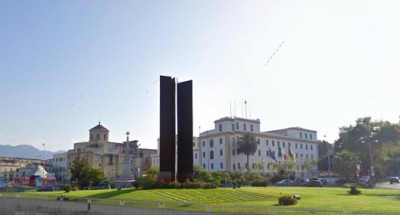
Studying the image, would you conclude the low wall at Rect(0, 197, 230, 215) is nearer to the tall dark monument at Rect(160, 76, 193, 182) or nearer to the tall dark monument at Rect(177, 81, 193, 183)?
the tall dark monument at Rect(160, 76, 193, 182)

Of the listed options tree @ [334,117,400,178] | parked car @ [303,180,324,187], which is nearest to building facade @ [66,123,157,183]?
parked car @ [303,180,324,187]

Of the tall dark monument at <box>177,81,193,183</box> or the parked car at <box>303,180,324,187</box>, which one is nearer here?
the tall dark monument at <box>177,81,193,183</box>

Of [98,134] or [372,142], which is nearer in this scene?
[372,142]

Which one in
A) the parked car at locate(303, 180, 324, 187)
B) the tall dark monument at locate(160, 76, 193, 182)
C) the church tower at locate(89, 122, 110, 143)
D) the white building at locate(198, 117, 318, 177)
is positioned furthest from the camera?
the church tower at locate(89, 122, 110, 143)

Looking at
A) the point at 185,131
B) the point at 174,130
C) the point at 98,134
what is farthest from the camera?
the point at 98,134

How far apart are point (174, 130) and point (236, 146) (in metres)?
54.0

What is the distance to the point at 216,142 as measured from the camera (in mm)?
97250

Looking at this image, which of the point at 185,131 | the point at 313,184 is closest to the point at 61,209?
the point at 185,131

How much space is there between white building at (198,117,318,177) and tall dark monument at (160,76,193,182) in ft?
166

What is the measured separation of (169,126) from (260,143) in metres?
62.5

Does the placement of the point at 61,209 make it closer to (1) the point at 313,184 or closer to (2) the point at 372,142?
(1) the point at 313,184

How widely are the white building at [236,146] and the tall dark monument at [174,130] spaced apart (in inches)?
1992

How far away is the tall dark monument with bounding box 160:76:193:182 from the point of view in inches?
1577

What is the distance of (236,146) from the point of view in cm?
Answer: 9344
